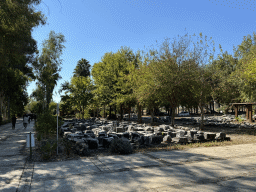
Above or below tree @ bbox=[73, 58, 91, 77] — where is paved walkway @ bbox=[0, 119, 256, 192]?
below

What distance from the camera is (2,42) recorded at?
12.2 m

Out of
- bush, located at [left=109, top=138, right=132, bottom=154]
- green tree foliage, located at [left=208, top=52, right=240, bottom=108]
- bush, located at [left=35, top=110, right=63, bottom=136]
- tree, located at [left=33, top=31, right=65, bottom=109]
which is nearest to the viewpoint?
bush, located at [left=109, top=138, right=132, bottom=154]

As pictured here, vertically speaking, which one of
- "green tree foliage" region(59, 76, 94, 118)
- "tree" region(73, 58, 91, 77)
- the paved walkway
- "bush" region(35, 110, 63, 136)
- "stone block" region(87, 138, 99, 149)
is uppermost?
"tree" region(73, 58, 91, 77)

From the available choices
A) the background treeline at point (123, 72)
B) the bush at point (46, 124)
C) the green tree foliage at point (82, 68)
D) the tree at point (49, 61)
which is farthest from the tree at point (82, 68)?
the bush at point (46, 124)

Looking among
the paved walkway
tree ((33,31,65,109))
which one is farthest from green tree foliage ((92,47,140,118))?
the paved walkway

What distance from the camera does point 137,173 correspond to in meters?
5.54

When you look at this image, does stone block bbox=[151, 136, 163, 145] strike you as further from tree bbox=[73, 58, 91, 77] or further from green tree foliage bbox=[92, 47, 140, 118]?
tree bbox=[73, 58, 91, 77]

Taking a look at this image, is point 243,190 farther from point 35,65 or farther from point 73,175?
point 35,65

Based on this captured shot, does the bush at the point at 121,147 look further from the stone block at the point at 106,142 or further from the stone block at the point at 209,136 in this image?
the stone block at the point at 209,136

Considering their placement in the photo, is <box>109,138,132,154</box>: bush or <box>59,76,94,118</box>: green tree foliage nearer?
<box>109,138,132,154</box>: bush

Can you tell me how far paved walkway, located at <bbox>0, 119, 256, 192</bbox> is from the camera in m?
4.61

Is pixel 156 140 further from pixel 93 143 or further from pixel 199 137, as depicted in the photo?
pixel 93 143

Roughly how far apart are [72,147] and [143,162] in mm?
3411

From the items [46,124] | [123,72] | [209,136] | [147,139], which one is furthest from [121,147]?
[123,72]
